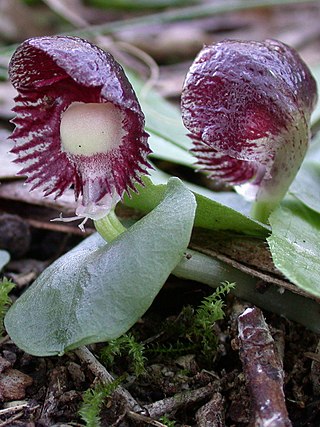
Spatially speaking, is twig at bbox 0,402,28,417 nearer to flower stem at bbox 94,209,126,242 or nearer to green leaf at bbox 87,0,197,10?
flower stem at bbox 94,209,126,242

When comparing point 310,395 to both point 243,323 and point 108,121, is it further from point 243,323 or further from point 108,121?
point 108,121

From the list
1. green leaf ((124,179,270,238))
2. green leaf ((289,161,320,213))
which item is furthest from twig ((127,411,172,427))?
green leaf ((289,161,320,213))

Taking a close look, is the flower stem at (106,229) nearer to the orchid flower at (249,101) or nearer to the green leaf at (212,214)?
the green leaf at (212,214)

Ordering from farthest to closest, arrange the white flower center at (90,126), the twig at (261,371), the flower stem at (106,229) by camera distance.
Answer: the flower stem at (106,229) < the white flower center at (90,126) < the twig at (261,371)

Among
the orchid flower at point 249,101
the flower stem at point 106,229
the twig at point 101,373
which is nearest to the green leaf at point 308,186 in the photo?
the orchid flower at point 249,101

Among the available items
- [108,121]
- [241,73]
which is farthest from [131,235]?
[241,73]
